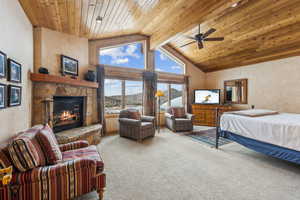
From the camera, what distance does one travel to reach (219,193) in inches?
69.3

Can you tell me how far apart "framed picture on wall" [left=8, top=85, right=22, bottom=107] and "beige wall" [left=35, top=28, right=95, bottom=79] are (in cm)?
111

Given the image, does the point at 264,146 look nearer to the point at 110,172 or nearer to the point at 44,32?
the point at 110,172

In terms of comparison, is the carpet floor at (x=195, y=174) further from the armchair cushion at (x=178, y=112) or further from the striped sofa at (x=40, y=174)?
the armchair cushion at (x=178, y=112)

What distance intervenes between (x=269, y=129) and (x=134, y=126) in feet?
9.73

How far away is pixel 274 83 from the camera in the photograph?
4582 millimetres

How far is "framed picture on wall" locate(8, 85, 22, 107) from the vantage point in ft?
6.15

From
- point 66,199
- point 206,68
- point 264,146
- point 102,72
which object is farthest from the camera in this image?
point 206,68

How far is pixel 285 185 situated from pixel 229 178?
0.74 meters

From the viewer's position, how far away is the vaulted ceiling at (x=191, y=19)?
8.74ft

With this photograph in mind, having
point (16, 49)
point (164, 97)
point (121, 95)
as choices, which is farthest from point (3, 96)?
point (164, 97)

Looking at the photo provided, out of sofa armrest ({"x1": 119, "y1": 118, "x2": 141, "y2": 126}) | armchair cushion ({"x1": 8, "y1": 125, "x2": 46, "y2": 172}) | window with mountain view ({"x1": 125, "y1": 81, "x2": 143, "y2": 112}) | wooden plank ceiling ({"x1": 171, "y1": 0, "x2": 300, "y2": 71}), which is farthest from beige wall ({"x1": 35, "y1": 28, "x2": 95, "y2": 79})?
wooden plank ceiling ({"x1": 171, "y1": 0, "x2": 300, "y2": 71})

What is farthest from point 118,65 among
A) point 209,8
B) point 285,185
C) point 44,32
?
point 285,185

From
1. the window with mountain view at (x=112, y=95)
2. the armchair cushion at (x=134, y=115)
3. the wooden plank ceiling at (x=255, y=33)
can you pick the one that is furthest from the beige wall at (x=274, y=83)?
the window with mountain view at (x=112, y=95)

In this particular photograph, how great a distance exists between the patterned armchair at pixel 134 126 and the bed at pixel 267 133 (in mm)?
2019
